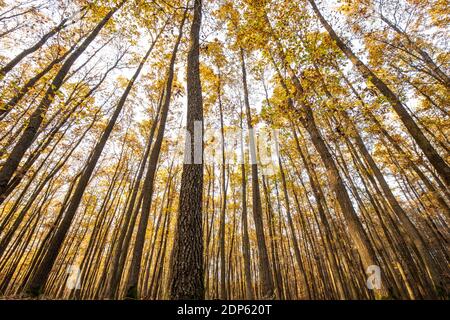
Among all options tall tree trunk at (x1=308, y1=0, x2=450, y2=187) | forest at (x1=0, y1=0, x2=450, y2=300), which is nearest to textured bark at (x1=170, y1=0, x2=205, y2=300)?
forest at (x1=0, y1=0, x2=450, y2=300)

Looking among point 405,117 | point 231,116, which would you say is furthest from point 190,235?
point 231,116

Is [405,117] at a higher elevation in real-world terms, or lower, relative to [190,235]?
higher

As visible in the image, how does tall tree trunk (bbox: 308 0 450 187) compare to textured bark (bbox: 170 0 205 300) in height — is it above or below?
above

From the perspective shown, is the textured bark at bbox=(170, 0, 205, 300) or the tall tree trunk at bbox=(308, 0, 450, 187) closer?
the textured bark at bbox=(170, 0, 205, 300)

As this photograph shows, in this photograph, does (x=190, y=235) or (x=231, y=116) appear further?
(x=231, y=116)

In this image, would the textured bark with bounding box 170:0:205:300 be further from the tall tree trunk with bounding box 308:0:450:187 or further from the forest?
the tall tree trunk with bounding box 308:0:450:187

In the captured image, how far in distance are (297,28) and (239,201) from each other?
599 inches

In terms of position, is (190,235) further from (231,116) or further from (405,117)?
(231,116)

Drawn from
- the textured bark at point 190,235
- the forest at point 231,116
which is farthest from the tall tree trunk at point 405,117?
the textured bark at point 190,235

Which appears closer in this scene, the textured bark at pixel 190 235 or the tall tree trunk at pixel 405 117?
the textured bark at pixel 190 235

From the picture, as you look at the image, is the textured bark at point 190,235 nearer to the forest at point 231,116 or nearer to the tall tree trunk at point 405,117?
the forest at point 231,116
